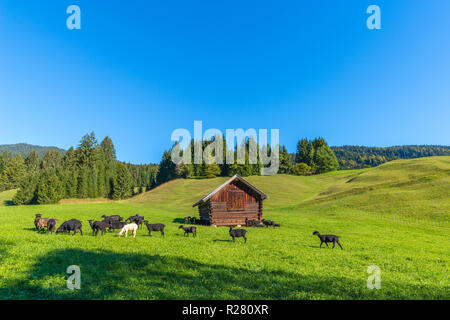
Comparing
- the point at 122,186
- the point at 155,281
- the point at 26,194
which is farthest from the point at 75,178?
the point at 155,281

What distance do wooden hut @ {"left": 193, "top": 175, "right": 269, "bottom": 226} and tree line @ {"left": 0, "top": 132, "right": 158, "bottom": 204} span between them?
61.5 meters

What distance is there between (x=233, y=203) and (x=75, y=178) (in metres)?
69.2

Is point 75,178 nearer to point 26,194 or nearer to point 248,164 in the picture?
point 26,194

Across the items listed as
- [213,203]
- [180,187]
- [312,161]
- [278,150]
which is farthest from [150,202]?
[312,161]

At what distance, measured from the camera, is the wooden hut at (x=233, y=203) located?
33969 millimetres

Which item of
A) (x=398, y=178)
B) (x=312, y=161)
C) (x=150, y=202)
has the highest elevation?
(x=312, y=161)

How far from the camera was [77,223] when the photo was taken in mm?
17438

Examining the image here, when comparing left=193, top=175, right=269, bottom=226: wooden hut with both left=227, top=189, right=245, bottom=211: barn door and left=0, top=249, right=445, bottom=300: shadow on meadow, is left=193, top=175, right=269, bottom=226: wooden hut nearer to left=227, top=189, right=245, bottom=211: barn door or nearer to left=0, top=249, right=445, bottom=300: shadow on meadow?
left=227, top=189, right=245, bottom=211: barn door

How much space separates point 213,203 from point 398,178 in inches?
2391

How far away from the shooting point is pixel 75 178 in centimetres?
8181

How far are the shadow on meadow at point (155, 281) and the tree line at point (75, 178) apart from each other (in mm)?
76204

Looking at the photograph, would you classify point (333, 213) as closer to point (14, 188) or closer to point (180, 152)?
point (180, 152)

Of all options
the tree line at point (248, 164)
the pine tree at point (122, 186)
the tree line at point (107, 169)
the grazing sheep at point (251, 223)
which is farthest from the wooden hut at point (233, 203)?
the tree line at point (248, 164)
